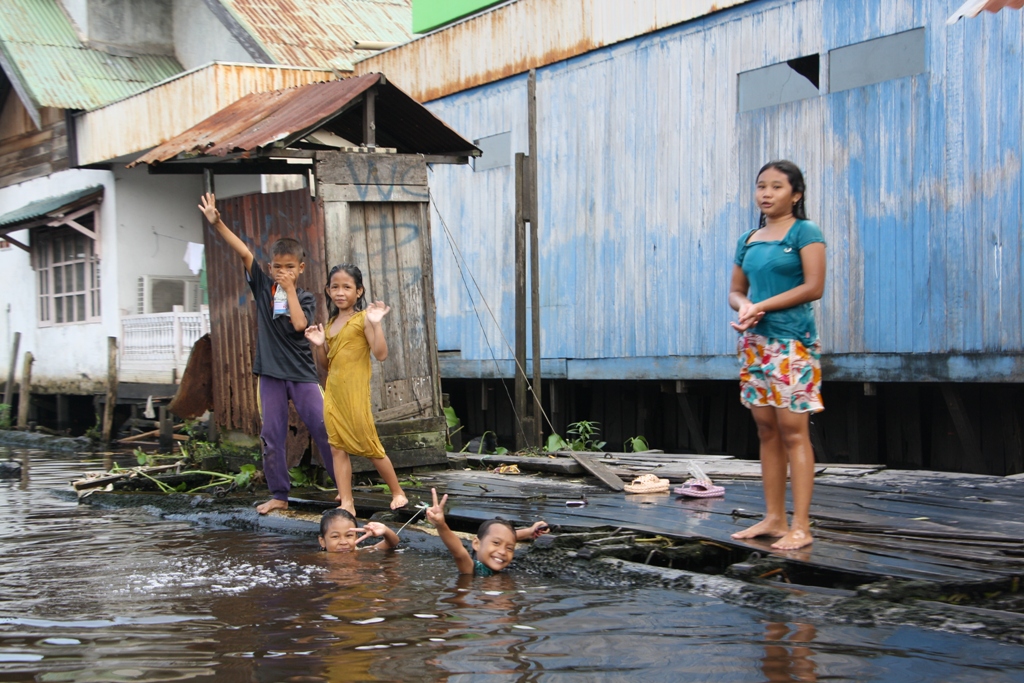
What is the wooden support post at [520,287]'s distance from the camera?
34.4 ft

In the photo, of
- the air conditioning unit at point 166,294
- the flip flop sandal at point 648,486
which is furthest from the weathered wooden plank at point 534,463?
the air conditioning unit at point 166,294

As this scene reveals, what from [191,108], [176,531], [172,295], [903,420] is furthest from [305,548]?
[172,295]

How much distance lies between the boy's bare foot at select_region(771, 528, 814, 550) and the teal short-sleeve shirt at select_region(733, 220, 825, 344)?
35.7 inches

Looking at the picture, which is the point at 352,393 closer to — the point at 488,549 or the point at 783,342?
the point at 488,549

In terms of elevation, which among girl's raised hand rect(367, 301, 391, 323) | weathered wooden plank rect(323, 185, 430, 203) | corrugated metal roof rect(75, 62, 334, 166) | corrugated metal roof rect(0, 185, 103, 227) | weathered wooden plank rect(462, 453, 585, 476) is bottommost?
weathered wooden plank rect(462, 453, 585, 476)

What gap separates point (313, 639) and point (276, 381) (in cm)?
355

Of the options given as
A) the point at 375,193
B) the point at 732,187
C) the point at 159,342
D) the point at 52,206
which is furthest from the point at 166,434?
the point at 732,187

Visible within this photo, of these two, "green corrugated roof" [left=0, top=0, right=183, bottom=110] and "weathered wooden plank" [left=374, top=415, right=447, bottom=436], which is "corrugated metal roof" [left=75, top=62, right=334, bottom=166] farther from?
"weathered wooden plank" [left=374, top=415, right=447, bottom=436]

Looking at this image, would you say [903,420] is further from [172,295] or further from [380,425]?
[172,295]

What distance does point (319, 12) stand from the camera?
20.8m

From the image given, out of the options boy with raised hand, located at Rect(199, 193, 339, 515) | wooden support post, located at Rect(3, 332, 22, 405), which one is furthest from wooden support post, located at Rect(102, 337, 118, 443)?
boy with raised hand, located at Rect(199, 193, 339, 515)

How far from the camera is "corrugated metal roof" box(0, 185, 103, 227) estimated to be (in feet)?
68.7

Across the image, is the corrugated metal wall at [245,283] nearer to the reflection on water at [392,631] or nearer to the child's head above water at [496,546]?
the reflection on water at [392,631]

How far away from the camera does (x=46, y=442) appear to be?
18.7 metres
